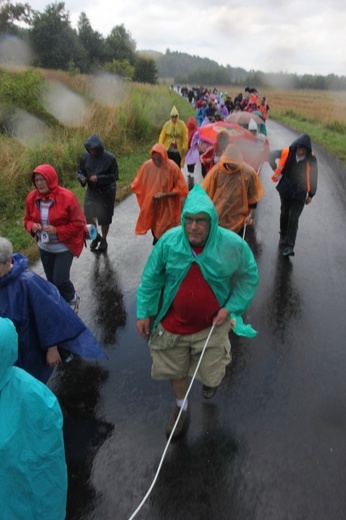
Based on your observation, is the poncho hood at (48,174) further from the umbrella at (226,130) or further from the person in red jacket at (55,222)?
the umbrella at (226,130)

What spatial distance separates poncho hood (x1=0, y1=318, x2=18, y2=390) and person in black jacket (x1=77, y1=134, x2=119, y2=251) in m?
4.16

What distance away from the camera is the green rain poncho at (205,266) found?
2709mm

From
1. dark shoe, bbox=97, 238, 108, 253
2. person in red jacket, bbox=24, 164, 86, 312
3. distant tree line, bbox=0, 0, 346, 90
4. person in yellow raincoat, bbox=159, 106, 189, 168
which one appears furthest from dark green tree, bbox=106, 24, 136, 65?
person in red jacket, bbox=24, 164, 86, 312

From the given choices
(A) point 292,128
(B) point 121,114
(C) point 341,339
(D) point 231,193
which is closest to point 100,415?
(C) point 341,339

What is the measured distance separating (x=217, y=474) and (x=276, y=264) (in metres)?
3.77

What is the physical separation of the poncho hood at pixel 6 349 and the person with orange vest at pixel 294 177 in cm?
499

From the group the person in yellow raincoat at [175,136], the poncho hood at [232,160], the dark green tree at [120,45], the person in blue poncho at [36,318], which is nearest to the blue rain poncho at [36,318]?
the person in blue poncho at [36,318]

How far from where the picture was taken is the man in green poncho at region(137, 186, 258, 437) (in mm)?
2711

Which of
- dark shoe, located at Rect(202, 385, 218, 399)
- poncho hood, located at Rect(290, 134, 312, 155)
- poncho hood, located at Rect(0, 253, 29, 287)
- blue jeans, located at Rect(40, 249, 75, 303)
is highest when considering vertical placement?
poncho hood, located at Rect(290, 134, 312, 155)

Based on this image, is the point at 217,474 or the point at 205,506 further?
the point at 217,474

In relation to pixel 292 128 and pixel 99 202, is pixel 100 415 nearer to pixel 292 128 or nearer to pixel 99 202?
pixel 99 202

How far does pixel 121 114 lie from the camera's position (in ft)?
48.4

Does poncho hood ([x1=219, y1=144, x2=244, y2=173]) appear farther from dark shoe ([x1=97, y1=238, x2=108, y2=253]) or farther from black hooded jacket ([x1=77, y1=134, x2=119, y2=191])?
dark shoe ([x1=97, y1=238, x2=108, y2=253])

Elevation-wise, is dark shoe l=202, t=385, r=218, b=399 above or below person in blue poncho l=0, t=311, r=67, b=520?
below
